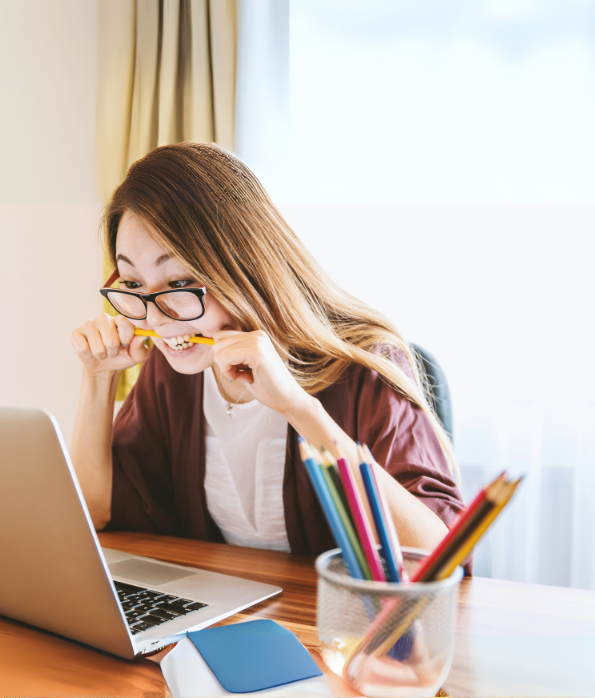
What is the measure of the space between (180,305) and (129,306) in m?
0.16

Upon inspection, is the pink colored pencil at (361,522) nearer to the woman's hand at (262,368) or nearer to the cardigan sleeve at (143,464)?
the woman's hand at (262,368)

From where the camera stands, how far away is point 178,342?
1.04 meters

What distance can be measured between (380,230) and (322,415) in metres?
1.20

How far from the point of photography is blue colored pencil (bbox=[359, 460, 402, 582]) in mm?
389

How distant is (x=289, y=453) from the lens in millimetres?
1075

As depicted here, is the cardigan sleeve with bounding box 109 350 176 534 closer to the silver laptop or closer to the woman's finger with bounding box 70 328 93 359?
the woman's finger with bounding box 70 328 93 359

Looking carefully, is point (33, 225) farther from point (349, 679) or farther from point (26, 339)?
point (349, 679)

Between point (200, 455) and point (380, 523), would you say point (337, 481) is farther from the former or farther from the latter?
point (200, 455)

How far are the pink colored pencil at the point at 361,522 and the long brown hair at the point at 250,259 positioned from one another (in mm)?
618

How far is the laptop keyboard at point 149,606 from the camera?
0.57 m

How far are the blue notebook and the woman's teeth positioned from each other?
A: 0.56 meters

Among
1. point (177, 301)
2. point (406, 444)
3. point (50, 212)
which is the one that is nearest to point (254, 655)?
point (406, 444)

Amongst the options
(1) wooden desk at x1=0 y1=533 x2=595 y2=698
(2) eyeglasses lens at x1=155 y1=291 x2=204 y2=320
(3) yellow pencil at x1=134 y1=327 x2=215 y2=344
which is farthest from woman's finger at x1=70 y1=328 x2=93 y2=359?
(1) wooden desk at x1=0 y1=533 x2=595 y2=698

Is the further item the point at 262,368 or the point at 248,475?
the point at 248,475
